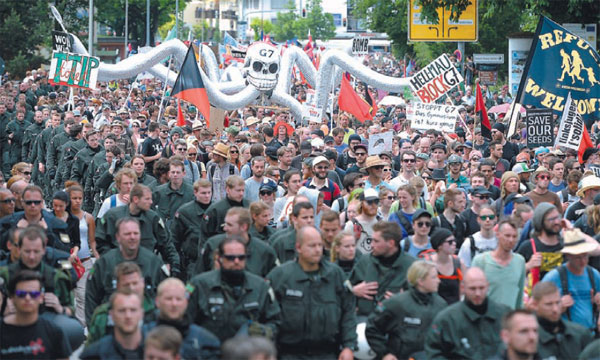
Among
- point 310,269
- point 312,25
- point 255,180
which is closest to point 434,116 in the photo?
point 255,180

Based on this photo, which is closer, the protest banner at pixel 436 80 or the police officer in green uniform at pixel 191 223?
the police officer in green uniform at pixel 191 223

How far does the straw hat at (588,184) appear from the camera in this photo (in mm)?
11953

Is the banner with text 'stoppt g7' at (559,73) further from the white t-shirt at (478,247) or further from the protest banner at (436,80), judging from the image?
the white t-shirt at (478,247)

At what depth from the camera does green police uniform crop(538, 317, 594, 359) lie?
24.6ft

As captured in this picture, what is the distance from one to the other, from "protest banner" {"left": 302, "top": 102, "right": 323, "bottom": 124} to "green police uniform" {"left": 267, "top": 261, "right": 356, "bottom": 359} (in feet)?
53.7

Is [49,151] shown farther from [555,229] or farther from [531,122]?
[555,229]

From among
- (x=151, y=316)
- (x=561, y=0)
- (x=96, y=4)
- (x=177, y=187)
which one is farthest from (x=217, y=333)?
(x=96, y=4)

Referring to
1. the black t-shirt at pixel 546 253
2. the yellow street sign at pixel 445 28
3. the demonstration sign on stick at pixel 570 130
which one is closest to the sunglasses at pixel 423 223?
the black t-shirt at pixel 546 253

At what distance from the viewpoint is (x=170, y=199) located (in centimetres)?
1277

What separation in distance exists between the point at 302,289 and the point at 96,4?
203ft

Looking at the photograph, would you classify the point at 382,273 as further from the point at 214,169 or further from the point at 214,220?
the point at 214,169

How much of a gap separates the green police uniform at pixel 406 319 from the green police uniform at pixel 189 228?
3.64m

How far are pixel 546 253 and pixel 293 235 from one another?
2.08m

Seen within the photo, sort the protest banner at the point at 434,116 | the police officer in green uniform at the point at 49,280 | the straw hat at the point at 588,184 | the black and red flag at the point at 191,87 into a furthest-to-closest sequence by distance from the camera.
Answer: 1. the black and red flag at the point at 191,87
2. the protest banner at the point at 434,116
3. the straw hat at the point at 588,184
4. the police officer in green uniform at the point at 49,280
